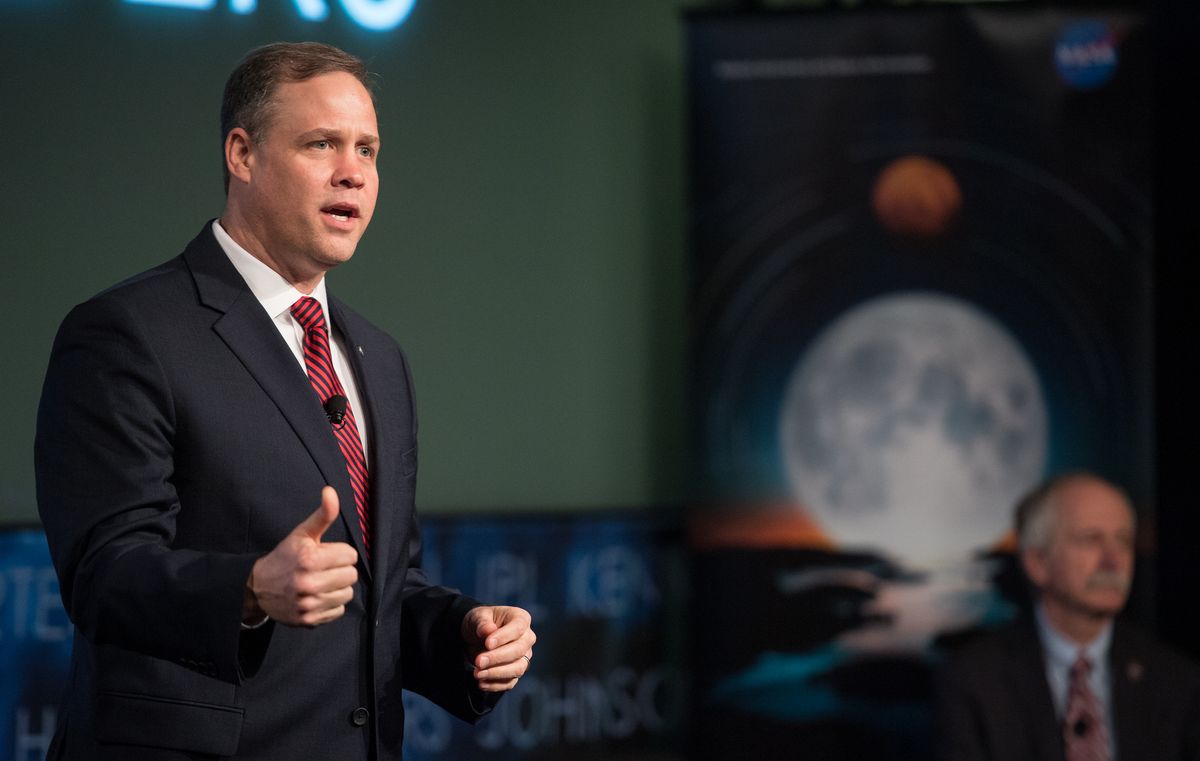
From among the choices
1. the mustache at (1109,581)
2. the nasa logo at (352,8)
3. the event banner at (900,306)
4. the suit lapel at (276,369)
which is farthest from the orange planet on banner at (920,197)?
the suit lapel at (276,369)

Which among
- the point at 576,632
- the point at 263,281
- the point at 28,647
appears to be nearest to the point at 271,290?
the point at 263,281

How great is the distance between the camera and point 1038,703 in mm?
3699

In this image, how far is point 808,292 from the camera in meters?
4.04

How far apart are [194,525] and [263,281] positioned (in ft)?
1.23

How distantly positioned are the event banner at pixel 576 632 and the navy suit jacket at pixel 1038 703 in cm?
95

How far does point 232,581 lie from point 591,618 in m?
2.82

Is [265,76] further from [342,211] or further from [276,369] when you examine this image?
[276,369]

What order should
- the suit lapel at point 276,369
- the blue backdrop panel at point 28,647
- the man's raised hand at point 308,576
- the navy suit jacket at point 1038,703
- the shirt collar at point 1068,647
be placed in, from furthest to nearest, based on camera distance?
1. the shirt collar at point 1068,647
2. the navy suit jacket at point 1038,703
3. the blue backdrop panel at point 28,647
4. the suit lapel at point 276,369
5. the man's raised hand at point 308,576

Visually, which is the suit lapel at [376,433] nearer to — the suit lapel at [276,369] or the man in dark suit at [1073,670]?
the suit lapel at [276,369]

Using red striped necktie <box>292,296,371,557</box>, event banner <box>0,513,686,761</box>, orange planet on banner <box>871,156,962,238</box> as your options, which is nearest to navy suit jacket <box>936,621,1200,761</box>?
event banner <box>0,513,686,761</box>

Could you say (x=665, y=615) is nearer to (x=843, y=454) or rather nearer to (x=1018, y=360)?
(x=843, y=454)

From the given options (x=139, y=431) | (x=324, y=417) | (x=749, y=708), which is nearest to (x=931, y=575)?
(x=749, y=708)

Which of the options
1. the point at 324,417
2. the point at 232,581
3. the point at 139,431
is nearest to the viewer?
the point at 232,581

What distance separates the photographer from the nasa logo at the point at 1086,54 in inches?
154
